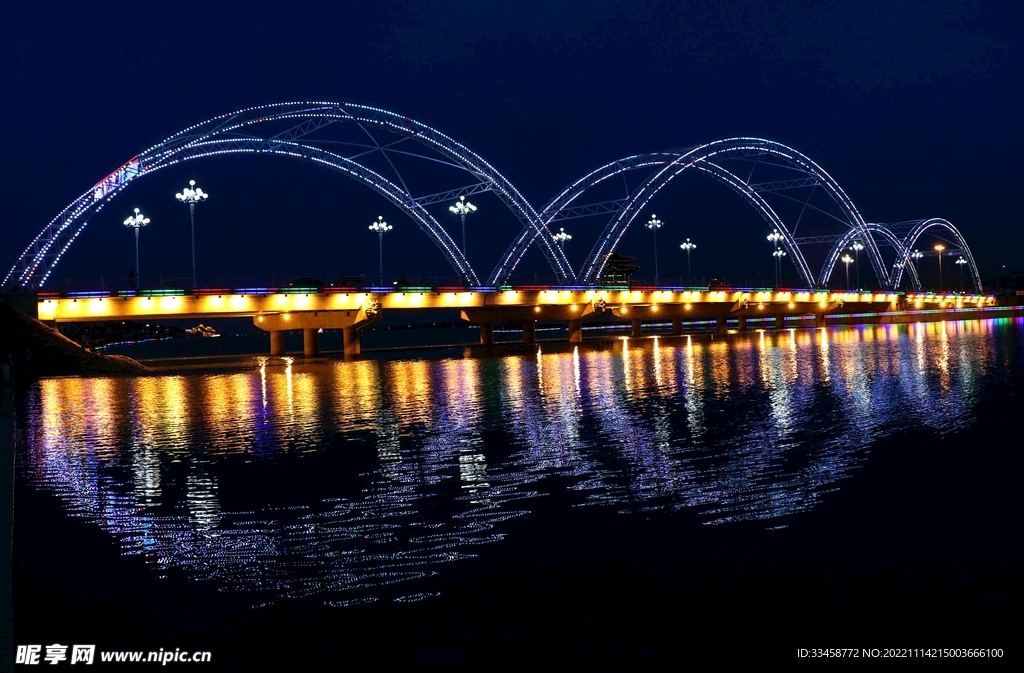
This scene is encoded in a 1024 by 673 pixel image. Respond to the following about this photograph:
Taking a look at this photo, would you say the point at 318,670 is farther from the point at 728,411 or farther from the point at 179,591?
the point at 728,411

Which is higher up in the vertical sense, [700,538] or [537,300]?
[537,300]

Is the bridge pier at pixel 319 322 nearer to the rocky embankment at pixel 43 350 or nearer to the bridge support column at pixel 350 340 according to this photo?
the bridge support column at pixel 350 340

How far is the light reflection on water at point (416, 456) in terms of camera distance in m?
13.8

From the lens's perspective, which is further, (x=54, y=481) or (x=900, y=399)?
(x=900, y=399)

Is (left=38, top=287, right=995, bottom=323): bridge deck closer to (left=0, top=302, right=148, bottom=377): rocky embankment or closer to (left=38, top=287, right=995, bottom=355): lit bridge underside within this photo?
(left=38, top=287, right=995, bottom=355): lit bridge underside

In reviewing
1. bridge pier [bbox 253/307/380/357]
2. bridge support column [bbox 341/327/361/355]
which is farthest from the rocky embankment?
bridge support column [bbox 341/327/361/355]

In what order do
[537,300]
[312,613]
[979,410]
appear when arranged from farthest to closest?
[537,300], [979,410], [312,613]

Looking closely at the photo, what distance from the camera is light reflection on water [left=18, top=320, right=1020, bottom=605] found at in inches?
544

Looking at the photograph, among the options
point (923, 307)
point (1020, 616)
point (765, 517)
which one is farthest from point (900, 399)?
point (923, 307)

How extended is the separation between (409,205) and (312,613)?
257 feet

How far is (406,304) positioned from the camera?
8344 cm

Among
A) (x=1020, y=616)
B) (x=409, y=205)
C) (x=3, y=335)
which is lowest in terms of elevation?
(x=1020, y=616)

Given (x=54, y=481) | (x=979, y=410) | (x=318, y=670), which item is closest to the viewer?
(x=318, y=670)

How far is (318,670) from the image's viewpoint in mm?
9148
